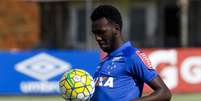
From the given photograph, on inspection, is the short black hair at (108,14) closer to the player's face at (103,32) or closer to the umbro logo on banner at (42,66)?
the player's face at (103,32)

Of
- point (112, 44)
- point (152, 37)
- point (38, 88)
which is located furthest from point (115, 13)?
point (152, 37)

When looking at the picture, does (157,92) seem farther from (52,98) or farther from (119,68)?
(52,98)

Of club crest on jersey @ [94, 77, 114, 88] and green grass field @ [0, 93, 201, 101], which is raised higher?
club crest on jersey @ [94, 77, 114, 88]

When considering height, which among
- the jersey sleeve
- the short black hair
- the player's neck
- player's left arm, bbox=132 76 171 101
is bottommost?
player's left arm, bbox=132 76 171 101

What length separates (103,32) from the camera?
521 centimetres

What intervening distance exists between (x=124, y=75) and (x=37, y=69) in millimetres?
14008

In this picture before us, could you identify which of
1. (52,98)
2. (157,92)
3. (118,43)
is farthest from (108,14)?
(52,98)

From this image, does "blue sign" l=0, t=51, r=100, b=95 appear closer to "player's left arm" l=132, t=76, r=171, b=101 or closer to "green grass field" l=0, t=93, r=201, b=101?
"green grass field" l=0, t=93, r=201, b=101

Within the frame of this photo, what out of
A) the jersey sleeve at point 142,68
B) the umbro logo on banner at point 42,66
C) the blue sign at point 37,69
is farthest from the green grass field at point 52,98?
the jersey sleeve at point 142,68

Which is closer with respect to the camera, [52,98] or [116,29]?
[116,29]

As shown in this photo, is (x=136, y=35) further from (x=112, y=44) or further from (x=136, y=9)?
(x=112, y=44)

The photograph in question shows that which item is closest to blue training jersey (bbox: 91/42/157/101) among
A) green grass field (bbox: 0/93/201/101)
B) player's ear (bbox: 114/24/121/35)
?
player's ear (bbox: 114/24/121/35)

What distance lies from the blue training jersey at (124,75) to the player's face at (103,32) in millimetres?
145

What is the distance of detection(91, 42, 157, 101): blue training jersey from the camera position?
520 centimetres
